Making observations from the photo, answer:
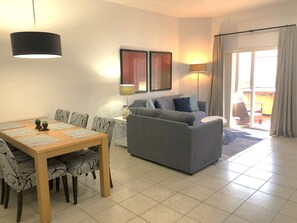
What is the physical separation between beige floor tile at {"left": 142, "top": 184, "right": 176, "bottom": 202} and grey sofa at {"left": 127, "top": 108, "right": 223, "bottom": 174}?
1.70 ft

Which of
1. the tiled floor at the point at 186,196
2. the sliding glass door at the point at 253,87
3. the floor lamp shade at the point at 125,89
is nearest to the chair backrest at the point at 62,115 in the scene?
the tiled floor at the point at 186,196

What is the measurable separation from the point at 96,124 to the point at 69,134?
45 centimetres

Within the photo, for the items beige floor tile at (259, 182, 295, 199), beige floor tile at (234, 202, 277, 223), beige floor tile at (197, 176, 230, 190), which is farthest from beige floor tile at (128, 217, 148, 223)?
beige floor tile at (259, 182, 295, 199)

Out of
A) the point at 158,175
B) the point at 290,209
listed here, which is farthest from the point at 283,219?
the point at 158,175

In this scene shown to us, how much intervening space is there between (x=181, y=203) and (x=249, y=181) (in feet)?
3.66

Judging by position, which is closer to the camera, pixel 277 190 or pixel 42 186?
pixel 42 186

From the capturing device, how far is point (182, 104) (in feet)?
18.7

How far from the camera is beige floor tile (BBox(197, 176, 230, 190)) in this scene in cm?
303

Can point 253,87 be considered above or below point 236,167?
above

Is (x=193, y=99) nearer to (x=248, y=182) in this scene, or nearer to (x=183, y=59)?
(x=183, y=59)

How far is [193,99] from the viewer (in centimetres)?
599

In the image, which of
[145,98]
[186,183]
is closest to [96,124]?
[186,183]

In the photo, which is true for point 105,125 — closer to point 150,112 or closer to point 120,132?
point 150,112

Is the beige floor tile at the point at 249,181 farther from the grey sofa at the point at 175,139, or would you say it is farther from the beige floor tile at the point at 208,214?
the beige floor tile at the point at 208,214
